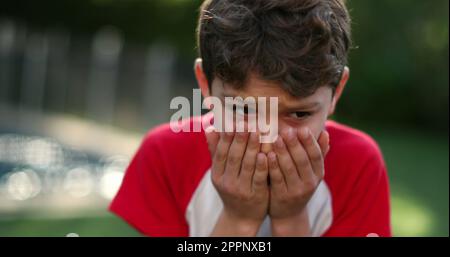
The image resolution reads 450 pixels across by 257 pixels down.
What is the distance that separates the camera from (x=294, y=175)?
86.8 inches

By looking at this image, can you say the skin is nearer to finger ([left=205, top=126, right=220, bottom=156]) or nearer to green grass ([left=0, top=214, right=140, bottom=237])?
finger ([left=205, top=126, right=220, bottom=156])

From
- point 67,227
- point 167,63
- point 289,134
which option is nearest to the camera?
point 289,134

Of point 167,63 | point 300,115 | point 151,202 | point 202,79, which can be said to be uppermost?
point 167,63

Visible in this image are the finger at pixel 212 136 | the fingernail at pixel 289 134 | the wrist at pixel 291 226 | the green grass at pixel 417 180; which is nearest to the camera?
the fingernail at pixel 289 134

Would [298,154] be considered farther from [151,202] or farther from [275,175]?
[151,202]

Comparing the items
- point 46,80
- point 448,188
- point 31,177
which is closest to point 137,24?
point 46,80

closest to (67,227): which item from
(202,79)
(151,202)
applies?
(151,202)

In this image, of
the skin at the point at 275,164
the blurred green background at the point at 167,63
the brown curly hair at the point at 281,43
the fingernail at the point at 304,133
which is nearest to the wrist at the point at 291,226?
the skin at the point at 275,164

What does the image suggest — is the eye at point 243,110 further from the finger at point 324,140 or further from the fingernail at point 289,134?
the finger at point 324,140

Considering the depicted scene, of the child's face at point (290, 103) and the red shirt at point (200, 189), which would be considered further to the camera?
the red shirt at point (200, 189)

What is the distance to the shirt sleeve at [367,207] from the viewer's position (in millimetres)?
2441

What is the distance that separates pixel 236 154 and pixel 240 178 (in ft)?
0.31

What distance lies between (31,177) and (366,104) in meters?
7.96

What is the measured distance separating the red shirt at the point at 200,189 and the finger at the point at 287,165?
1.04 ft
